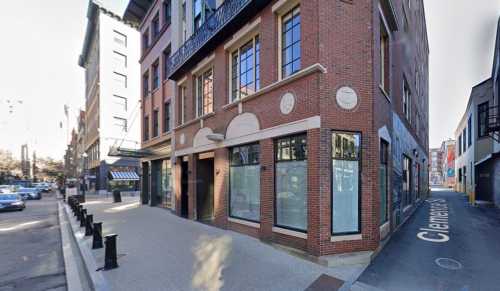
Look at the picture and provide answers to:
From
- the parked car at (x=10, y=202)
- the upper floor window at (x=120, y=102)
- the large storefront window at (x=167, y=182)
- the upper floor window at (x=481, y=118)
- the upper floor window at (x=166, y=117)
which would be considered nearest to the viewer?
the large storefront window at (x=167, y=182)

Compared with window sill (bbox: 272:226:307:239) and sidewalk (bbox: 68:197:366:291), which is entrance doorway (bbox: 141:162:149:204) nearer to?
sidewalk (bbox: 68:197:366:291)

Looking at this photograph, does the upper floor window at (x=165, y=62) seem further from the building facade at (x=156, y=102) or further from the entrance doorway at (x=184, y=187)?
the entrance doorway at (x=184, y=187)

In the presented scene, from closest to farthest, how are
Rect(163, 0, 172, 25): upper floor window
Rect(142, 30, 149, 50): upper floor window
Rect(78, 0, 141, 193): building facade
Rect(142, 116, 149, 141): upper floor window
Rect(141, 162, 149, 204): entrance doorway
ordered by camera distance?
1. Rect(163, 0, 172, 25): upper floor window
2. Rect(141, 162, 149, 204): entrance doorway
3. Rect(142, 116, 149, 141): upper floor window
4. Rect(142, 30, 149, 50): upper floor window
5. Rect(78, 0, 141, 193): building facade

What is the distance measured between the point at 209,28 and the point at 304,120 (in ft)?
22.1

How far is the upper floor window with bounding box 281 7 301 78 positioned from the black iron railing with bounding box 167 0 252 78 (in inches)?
59.8

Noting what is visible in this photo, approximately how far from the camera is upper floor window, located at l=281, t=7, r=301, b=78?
794 centimetres

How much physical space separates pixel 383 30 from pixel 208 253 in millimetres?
9353

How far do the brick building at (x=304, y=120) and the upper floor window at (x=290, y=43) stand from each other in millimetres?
34

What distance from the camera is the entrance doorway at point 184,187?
14148 mm

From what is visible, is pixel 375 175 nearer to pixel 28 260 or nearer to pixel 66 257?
pixel 66 257

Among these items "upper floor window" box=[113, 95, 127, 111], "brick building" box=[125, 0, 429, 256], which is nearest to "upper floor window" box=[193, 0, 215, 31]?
"brick building" box=[125, 0, 429, 256]

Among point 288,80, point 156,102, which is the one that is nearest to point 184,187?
point 156,102

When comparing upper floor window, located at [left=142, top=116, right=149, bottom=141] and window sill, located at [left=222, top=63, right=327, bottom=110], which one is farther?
upper floor window, located at [left=142, top=116, right=149, bottom=141]

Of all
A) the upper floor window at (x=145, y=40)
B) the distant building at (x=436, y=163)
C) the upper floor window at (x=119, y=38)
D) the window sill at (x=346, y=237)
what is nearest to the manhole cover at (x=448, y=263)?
the window sill at (x=346, y=237)
